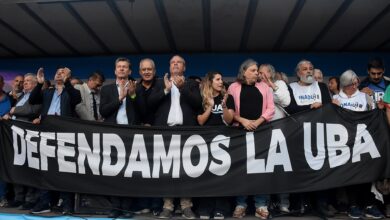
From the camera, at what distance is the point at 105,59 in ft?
30.2

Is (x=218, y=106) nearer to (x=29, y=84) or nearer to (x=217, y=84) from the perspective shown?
(x=217, y=84)

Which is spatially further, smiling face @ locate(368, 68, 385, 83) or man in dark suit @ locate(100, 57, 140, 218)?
smiling face @ locate(368, 68, 385, 83)

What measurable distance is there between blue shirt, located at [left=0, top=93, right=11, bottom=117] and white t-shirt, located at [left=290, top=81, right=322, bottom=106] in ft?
12.3

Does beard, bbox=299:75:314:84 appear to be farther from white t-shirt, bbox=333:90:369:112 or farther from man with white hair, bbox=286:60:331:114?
white t-shirt, bbox=333:90:369:112

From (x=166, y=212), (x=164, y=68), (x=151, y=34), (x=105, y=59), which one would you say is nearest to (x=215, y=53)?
(x=164, y=68)

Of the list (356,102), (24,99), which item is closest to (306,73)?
(356,102)

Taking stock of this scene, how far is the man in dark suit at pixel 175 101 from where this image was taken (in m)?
3.80

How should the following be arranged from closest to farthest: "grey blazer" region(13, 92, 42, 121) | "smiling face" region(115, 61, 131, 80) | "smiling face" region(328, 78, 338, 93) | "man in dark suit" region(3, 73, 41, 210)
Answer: "smiling face" region(115, 61, 131, 80) → "man in dark suit" region(3, 73, 41, 210) → "grey blazer" region(13, 92, 42, 121) → "smiling face" region(328, 78, 338, 93)

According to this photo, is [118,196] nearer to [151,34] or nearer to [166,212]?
[166,212]

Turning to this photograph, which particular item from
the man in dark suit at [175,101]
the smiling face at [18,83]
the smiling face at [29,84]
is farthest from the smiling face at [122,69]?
the smiling face at [18,83]

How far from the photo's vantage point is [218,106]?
393 cm

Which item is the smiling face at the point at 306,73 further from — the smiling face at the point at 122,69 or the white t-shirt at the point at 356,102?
the smiling face at the point at 122,69

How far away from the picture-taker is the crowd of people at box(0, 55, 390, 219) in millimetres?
3791

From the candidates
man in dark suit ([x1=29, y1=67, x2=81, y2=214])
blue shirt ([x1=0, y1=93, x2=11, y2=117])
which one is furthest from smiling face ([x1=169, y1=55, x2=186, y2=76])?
blue shirt ([x1=0, y1=93, x2=11, y2=117])
